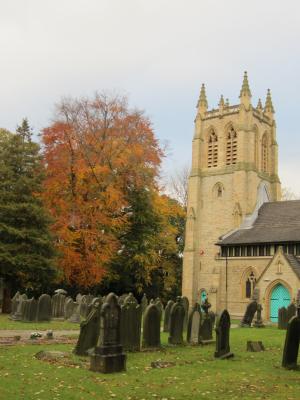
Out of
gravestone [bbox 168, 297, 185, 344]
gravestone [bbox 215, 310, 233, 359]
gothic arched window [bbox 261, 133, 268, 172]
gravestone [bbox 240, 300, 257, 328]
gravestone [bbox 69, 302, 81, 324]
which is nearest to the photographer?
gravestone [bbox 215, 310, 233, 359]

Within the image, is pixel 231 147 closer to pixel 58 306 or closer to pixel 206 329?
pixel 58 306

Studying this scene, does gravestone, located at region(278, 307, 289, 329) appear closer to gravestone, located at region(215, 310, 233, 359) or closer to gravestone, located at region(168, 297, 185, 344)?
gravestone, located at region(168, 297, 185, 344)

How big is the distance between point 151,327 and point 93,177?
61.9ft

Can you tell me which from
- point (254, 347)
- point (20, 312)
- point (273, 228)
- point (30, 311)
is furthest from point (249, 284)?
point (254, 347)

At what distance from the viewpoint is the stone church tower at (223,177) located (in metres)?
40.7

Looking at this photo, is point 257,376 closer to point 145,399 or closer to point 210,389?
point 210,389

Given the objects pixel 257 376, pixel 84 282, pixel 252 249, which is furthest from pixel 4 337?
pixel 252 249

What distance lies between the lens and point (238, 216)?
39438mm

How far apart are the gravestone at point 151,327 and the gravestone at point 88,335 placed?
1734mm

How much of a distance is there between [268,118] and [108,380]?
4101cm

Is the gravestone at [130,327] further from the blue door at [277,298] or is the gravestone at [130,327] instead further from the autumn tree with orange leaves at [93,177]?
the blue door at [277,298]

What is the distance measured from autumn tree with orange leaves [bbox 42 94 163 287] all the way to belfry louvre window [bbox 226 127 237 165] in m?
11.0

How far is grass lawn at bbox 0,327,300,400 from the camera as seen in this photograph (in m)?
7.64

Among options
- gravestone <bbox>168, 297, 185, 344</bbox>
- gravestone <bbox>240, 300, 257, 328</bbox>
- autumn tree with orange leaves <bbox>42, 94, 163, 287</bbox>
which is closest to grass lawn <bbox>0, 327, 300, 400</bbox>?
gravestone <bbox>168, 297, 185, 344</bbox>
